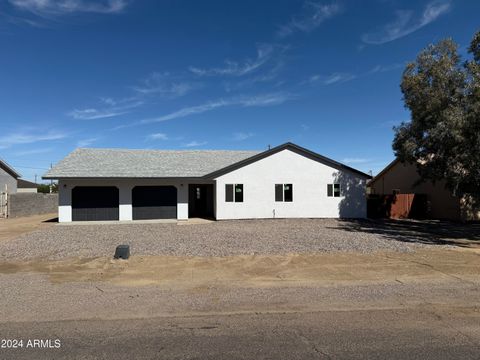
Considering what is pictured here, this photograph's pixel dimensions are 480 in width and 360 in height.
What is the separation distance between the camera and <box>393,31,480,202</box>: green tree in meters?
15.5

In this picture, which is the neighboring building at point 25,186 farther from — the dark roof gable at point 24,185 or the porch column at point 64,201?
the porch column at point 64,201

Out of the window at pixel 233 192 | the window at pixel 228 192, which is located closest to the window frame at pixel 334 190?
the window at pixel 233 192

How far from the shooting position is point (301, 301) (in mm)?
6434

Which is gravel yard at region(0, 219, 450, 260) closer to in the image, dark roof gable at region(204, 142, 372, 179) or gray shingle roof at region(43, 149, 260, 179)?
gray shingle roof at region(43, 149, 260, 179)

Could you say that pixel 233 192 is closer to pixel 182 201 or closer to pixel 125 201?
pixel 182 201

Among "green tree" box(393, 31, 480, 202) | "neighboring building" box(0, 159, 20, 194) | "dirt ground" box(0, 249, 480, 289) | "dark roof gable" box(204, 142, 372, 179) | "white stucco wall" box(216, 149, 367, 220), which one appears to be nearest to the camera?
"dirt ground" box(0, 249, 480, 289)

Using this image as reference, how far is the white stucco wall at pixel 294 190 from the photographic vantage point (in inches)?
937

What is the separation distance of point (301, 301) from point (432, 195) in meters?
24.8

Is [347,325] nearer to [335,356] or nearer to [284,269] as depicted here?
[335,356]

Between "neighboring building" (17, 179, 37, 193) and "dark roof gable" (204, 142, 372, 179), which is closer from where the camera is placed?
"dark roof gable" (204, 142, 372, 179)

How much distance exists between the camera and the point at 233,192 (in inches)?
936

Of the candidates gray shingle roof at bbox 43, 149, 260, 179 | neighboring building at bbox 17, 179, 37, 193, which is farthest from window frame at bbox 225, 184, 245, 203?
neighboring building at bbox 17, 179, 37, 193

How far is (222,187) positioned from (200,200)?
530 centimetres

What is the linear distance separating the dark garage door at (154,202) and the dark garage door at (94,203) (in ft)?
4.33
